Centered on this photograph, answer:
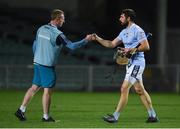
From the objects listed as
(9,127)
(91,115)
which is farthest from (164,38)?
(9,127)

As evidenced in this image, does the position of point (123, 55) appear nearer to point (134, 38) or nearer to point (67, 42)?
point (134, 38)

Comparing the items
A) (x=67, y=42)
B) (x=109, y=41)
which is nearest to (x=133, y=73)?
(x=109, y=41)

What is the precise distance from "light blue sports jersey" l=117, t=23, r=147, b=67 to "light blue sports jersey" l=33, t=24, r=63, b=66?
1244mm

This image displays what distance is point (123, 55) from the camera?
559 inches

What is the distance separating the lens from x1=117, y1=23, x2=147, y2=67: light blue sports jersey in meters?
14.1

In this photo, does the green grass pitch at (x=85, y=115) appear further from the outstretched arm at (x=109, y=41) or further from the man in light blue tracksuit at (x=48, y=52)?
the outstretched arm at (x=109, y=41)

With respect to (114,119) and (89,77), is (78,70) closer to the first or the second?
(89,77)

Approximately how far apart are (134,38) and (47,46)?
162 cm

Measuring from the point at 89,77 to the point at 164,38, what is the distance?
6.23 metres

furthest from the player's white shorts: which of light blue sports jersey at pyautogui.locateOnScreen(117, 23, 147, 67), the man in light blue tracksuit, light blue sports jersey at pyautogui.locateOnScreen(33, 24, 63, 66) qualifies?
light blue sports jersey at pyautogui.locateOnScreen(33, 24, 63, 66)

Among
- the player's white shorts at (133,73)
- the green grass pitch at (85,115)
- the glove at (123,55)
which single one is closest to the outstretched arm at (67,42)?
the glove at (123,55)

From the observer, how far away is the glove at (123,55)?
14086 mm

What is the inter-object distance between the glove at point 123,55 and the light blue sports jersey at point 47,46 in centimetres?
112

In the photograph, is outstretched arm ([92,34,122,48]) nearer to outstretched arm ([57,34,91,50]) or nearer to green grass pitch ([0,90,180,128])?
outstretched arm ([57,34,91,50])
